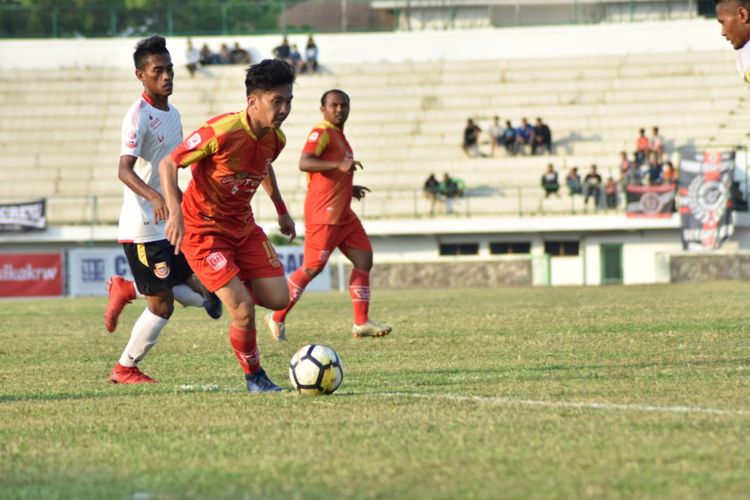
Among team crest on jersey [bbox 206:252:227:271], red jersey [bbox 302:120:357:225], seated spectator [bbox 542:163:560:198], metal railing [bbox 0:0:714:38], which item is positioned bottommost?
team crest on jersey [bbox 206:252:227:271]

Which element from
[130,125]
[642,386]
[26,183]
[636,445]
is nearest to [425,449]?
[636,445]

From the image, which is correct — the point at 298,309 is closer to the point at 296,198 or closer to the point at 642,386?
the point at 642,386

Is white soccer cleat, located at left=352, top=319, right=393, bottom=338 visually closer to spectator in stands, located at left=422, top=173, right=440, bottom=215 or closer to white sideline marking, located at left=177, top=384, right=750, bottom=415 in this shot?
white sideline marking, located at left=177, top=384, right=750, bottom=415

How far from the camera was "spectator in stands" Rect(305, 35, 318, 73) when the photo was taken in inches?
1811

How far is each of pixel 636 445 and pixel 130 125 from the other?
5.00 meters

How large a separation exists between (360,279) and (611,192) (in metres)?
25.2

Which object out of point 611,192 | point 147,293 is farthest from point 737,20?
point 611,192

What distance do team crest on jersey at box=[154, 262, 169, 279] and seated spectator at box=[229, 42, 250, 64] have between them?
38595mm

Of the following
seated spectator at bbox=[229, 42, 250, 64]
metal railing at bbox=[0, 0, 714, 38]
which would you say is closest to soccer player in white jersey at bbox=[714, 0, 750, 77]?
seated spectator at bbox=[229, 42, 250, 64]

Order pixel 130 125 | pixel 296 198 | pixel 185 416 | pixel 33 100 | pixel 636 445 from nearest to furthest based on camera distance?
pixel 636 445, pixel 185 416, pixel 130 125, pixel 296 198, pixel 33 100

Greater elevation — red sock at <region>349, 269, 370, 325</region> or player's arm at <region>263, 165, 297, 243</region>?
player's arm at <region>263, 165, 297, 243</region>

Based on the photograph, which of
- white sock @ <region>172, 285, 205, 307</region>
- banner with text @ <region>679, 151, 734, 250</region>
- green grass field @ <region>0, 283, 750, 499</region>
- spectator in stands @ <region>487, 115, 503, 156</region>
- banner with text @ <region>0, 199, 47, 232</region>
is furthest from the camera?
spectator in stands @ <region>487, 115, 503, 156</region>

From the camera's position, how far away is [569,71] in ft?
147

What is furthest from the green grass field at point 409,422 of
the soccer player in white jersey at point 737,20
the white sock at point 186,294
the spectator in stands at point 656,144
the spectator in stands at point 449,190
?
the spectator in stands at point 449,190
